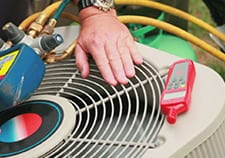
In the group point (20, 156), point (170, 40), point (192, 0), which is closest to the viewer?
point (20, 156)

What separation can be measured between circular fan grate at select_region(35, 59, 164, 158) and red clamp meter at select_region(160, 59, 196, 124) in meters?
0.02

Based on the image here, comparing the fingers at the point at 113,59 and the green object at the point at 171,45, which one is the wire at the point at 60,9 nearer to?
the fingers at the point at 113,59

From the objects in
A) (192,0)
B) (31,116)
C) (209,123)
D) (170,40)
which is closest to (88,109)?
(31,116)

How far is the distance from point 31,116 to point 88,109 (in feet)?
0.30

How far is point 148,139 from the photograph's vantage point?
2.41ft

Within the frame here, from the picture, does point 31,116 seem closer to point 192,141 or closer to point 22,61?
point 22,61

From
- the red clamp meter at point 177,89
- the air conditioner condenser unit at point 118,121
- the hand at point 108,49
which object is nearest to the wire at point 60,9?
the hand at point 108,49

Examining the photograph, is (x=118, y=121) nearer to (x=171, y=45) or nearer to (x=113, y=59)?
(x=113, y=59)

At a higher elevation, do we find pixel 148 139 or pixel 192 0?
pixel 148 139

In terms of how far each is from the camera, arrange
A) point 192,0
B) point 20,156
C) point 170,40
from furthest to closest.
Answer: point 192,0 < point 170,40 < point 20,156

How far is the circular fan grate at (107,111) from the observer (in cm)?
73

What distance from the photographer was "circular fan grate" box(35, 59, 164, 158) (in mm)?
732

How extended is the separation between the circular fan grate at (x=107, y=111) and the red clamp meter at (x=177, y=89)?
2 centimetres

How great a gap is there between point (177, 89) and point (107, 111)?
120 millimetres
